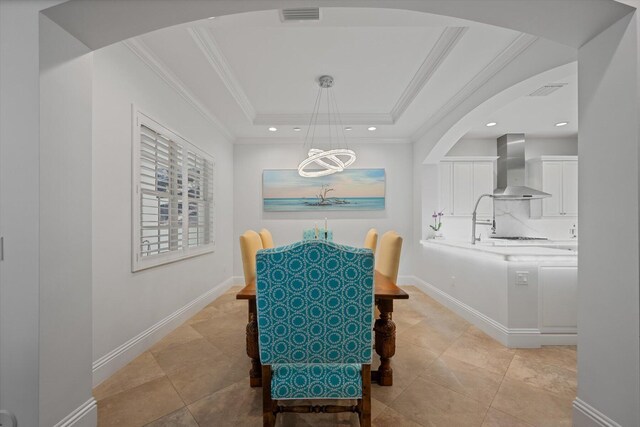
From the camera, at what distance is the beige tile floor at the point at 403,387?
1569 millimetres

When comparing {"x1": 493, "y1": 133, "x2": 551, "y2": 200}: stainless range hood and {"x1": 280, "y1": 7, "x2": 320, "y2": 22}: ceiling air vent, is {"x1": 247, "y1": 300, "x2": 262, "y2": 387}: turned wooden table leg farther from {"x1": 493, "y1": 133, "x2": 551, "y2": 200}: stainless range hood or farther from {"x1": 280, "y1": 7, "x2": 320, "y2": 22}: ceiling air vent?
{"x1": 493, "y1": 133, "x2": 551, "y2": 200}: stainless range hood

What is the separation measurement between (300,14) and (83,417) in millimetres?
2731

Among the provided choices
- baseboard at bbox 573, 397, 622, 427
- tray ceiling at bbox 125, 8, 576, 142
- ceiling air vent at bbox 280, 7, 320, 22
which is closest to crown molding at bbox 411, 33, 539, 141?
tray ceiling at bbox 125, 8, 576, 142

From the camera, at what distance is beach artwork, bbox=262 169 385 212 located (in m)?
4.82

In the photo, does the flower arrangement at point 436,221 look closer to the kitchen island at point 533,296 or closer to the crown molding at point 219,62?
the kitchen island at point 533,296

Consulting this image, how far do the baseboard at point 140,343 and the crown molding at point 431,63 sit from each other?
3.64m

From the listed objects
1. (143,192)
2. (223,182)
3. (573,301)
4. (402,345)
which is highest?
(223,182)

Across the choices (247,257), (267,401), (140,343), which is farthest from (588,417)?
(140,343)

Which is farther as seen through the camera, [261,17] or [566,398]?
[261,17]

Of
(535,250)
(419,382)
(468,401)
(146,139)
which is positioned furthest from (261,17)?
(535,250)

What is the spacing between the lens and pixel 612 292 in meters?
1.32

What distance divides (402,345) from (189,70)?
131 inches

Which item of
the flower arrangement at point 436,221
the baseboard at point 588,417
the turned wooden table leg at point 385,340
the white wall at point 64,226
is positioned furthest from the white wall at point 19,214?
the flower arrangement at point 436,221

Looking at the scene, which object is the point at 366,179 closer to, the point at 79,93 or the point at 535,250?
the point at 535,250
